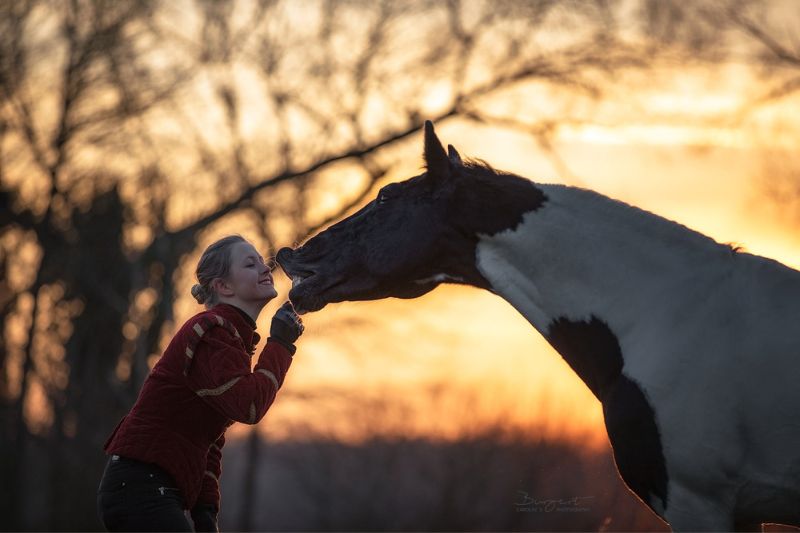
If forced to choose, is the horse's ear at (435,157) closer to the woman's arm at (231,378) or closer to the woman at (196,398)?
the woman at (196,398)

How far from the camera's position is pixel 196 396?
16.2 feet

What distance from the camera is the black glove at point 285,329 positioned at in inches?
196

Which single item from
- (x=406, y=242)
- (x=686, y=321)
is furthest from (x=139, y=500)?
(x=686, y=321)

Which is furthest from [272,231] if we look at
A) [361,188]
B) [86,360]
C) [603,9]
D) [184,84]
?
[603,9]

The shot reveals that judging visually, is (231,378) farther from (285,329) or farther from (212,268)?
(212,268)

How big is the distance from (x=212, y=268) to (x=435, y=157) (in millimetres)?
1099

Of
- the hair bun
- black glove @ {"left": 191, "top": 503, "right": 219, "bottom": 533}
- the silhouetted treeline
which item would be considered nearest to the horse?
the hair bun

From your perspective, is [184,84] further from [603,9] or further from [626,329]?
[626,329]

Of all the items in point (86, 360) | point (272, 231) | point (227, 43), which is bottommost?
point (86, 360)

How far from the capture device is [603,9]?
1548 cm

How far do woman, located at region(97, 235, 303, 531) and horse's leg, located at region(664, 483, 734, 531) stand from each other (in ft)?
5.46

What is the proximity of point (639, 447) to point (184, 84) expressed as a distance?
14.1 metres

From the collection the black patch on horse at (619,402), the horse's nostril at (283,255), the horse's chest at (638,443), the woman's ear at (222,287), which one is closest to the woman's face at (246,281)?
the woman's ear at (222,287)

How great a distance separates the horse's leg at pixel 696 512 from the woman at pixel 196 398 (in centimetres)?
166
